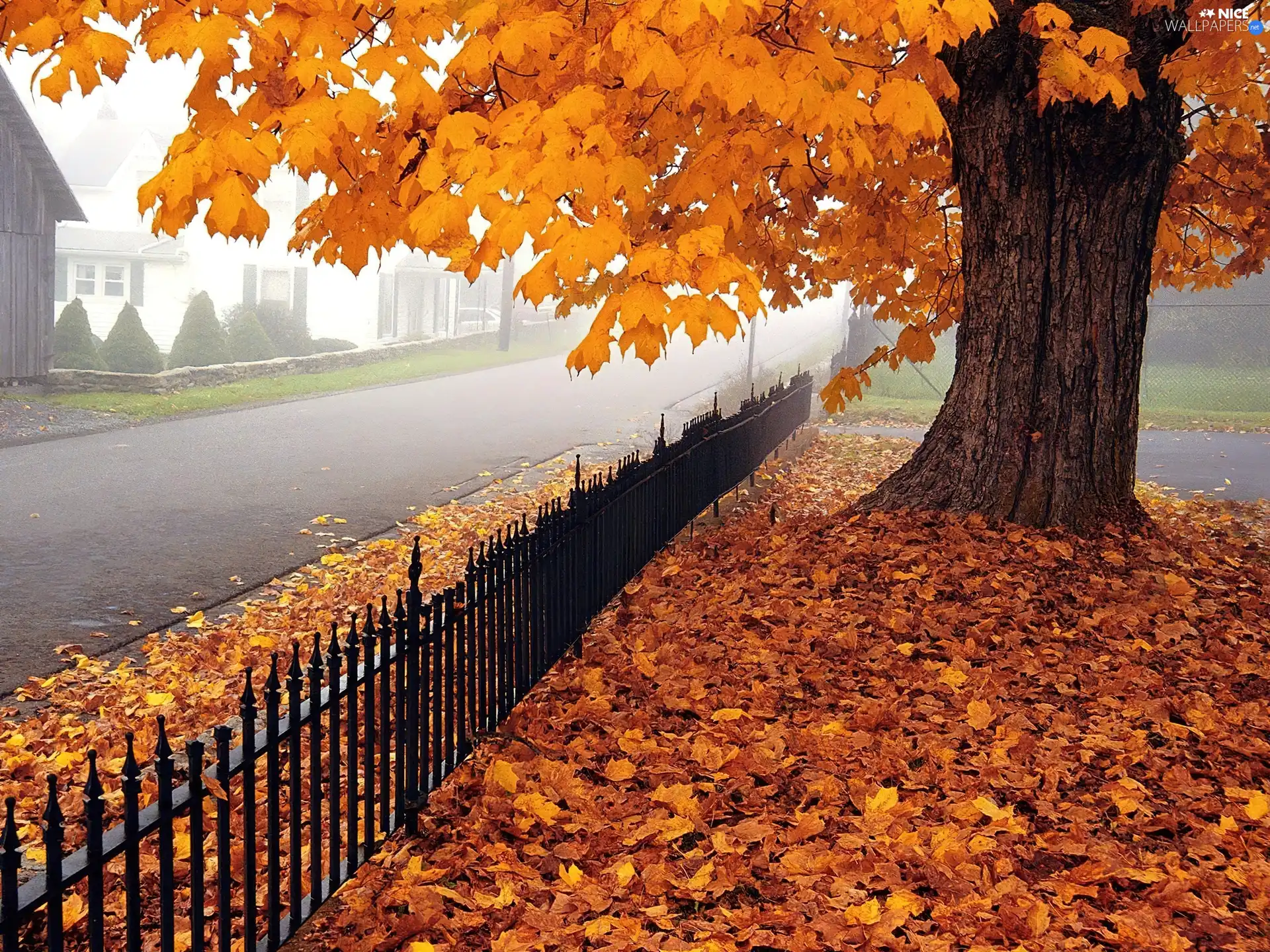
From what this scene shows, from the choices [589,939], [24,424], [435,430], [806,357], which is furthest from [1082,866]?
[806,357]

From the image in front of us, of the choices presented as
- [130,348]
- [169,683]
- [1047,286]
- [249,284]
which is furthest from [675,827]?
[249,284]

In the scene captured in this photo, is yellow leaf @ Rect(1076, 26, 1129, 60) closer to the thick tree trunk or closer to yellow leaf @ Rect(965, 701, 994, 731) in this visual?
the thick tree trunk

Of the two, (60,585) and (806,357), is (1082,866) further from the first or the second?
(806,357)

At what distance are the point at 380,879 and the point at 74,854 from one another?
5.23ft

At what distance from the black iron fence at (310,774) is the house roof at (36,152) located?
18394 mm

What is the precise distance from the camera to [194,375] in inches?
877

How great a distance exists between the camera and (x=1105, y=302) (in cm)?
761

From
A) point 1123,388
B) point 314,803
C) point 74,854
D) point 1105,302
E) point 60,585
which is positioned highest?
point 1105,302

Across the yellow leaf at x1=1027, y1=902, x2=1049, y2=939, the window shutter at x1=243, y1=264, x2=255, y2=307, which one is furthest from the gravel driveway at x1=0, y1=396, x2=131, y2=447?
the window shutter at x1=243, y1=264, x2=255, y2=307

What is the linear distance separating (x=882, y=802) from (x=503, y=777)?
60.6 inches

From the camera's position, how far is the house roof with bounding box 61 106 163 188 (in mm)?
44906

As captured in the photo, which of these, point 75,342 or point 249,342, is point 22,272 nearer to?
point 75,342

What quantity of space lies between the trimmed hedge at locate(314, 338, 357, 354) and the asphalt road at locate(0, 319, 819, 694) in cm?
1146

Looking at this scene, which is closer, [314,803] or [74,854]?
[74,854]
